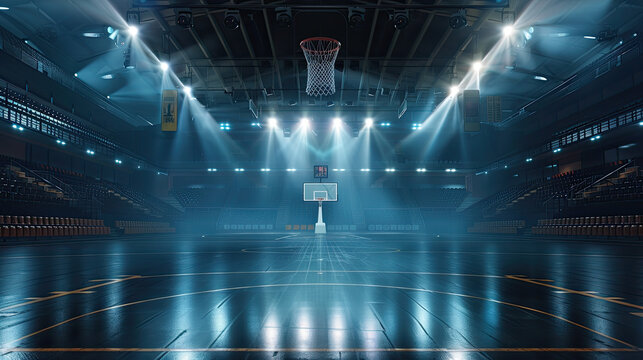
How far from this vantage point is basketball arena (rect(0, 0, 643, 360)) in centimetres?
295

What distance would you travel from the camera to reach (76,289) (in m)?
4.46

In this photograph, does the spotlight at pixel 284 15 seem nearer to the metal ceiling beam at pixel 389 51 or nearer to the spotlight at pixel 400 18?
the spotlight at pixel 400 18

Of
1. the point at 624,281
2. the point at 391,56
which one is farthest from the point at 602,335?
the point at 391,56

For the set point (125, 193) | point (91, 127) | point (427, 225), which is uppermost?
point (91, 127)

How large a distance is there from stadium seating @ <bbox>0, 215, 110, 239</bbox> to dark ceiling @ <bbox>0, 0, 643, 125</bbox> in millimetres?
7004

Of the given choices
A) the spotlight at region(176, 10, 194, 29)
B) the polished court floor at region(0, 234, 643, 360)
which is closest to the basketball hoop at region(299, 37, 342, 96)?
the spotlight at region(176, 10, 194, 29)

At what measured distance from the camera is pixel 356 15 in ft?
36.4

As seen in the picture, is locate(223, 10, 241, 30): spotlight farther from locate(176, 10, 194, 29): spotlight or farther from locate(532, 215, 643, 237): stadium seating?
locate(532, 215, 643, 237): stadium seating

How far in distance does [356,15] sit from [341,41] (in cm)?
471

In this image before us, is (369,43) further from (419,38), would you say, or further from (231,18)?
(231,18)

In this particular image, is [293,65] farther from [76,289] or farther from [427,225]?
[427,225]

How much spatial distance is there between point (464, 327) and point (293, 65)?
16874mm

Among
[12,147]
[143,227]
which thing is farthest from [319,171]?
[12,147]

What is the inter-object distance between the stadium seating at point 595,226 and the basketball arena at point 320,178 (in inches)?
3.2
